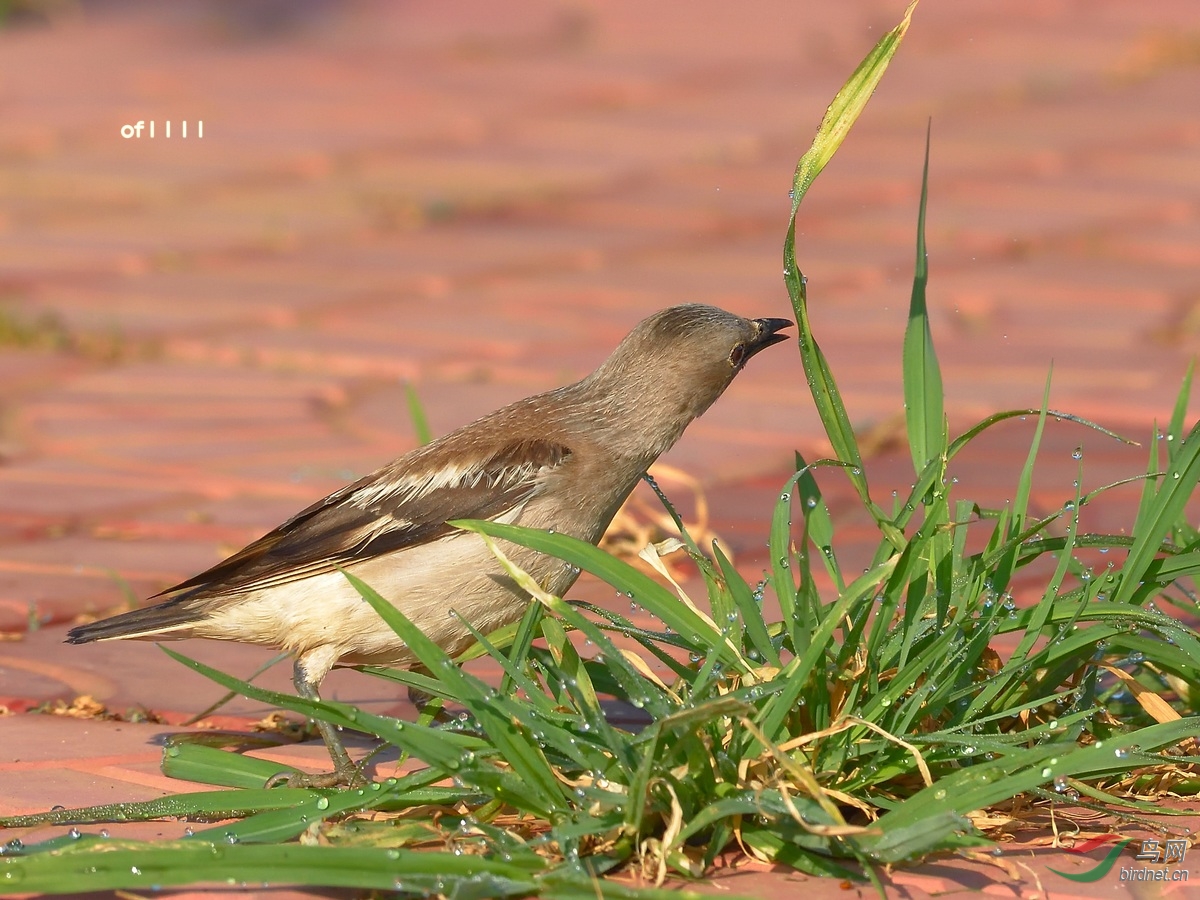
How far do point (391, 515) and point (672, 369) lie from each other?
70 centimetres

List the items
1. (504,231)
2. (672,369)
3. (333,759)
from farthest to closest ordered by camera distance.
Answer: (504,231), (672,369), (333,759)

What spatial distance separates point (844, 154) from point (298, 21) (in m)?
6.12

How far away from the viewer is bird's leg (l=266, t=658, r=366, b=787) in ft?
9.62

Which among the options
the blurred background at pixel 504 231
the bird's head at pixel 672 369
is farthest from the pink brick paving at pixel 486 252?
the bird's head at pixel 672 369

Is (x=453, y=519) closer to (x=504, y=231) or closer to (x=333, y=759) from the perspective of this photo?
(x=333, y=759)

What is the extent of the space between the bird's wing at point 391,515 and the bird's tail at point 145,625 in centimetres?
4

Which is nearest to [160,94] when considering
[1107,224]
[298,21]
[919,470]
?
[298,21]

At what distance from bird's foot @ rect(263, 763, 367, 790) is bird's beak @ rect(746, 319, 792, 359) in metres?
1.37

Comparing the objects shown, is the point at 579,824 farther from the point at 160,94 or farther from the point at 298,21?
the point at 298,21

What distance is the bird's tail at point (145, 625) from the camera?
3.53 metres

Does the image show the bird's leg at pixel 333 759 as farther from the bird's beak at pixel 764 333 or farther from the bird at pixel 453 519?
the bird's beak at pixel 764 333

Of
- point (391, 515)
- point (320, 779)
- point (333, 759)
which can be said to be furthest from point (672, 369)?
point (320, 779)

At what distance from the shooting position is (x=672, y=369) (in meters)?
3.85

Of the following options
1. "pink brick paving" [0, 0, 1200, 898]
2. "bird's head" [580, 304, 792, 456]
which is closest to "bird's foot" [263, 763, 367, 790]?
"pink brick paving" [0, 0, 1200, 898]
